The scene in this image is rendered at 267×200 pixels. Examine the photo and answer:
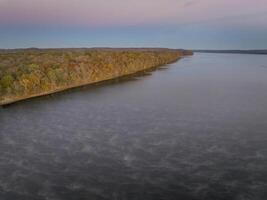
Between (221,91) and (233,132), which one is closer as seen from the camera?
(233,132)

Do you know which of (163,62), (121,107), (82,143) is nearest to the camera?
(82,143)

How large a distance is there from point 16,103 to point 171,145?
2563 cm

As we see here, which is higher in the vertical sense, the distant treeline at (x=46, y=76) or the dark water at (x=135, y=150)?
the distant treeline at (x=46, y=76)

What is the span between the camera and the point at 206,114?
114 feet

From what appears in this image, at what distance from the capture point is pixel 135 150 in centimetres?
2403

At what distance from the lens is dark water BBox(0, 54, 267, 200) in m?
18.0

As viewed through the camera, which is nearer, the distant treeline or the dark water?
the dark water

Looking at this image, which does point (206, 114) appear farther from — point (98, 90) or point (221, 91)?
point (98, 90)

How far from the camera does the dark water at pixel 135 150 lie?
59.2 ft

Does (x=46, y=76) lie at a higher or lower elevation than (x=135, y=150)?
higher

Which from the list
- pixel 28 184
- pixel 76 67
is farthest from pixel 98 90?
pixel 28 184

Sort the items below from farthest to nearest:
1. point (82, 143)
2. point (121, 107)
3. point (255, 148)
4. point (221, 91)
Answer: point (221, 91), point (121, 107), point (82, 143), point (255, 148)

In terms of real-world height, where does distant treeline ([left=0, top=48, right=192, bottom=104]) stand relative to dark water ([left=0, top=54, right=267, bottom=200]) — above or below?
above

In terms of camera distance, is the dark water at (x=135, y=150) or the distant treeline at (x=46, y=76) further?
the distant treeline at (x=46, y=76)
